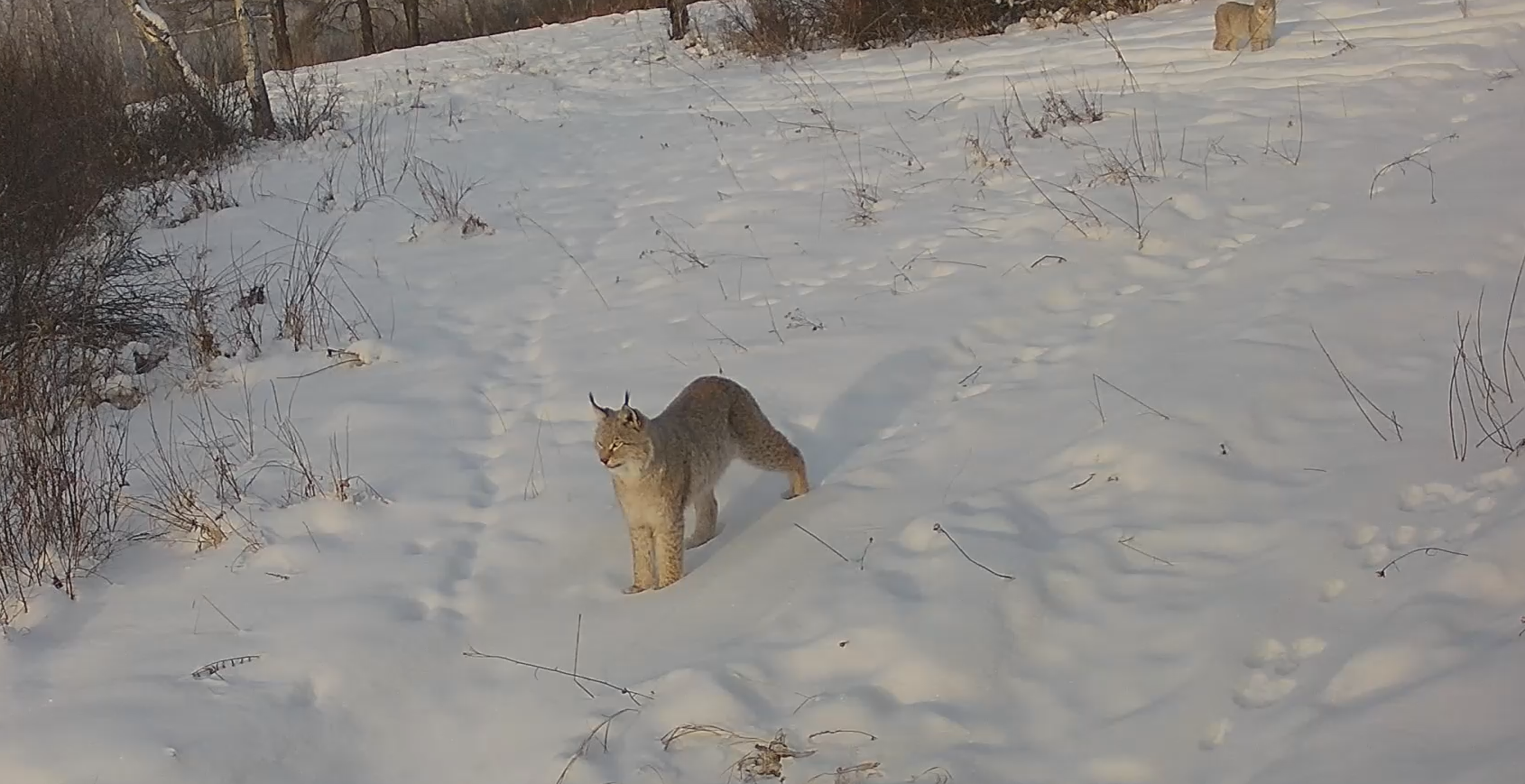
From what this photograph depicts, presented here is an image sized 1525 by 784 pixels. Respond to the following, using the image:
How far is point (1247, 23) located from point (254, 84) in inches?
392

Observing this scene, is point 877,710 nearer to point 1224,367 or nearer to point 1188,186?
point 1224,367

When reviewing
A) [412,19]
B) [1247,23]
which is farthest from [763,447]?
[412,19]

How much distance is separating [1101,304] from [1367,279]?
1222 mm

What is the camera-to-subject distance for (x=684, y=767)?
3061mm

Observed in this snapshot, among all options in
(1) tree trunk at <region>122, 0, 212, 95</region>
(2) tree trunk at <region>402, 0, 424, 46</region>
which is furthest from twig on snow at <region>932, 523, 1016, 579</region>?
(2) tree trunk at <region>402, 0, 424, 46</region>

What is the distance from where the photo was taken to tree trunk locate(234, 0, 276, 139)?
11562mm

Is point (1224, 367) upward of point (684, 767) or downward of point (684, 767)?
upward

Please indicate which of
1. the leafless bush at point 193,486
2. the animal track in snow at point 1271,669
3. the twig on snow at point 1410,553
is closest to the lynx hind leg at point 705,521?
the leafless bush at point 193,486

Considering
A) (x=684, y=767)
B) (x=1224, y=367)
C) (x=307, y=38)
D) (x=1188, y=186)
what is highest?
(x=307, y=38)

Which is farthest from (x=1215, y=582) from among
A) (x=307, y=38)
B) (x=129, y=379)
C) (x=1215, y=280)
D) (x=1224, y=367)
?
(x=307, y=38)

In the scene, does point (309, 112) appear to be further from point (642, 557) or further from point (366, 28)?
point (366, 28)

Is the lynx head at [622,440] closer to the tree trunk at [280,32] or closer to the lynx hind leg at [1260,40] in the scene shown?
the lynx hind leg at [1260,40]

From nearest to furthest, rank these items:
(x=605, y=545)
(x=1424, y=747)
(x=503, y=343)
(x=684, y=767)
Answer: (x=1424, y=747), (x=684, y=767), (x=605, y=545), (x=503, y=343)

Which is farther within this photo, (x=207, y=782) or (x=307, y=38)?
(x=307, y=38)
